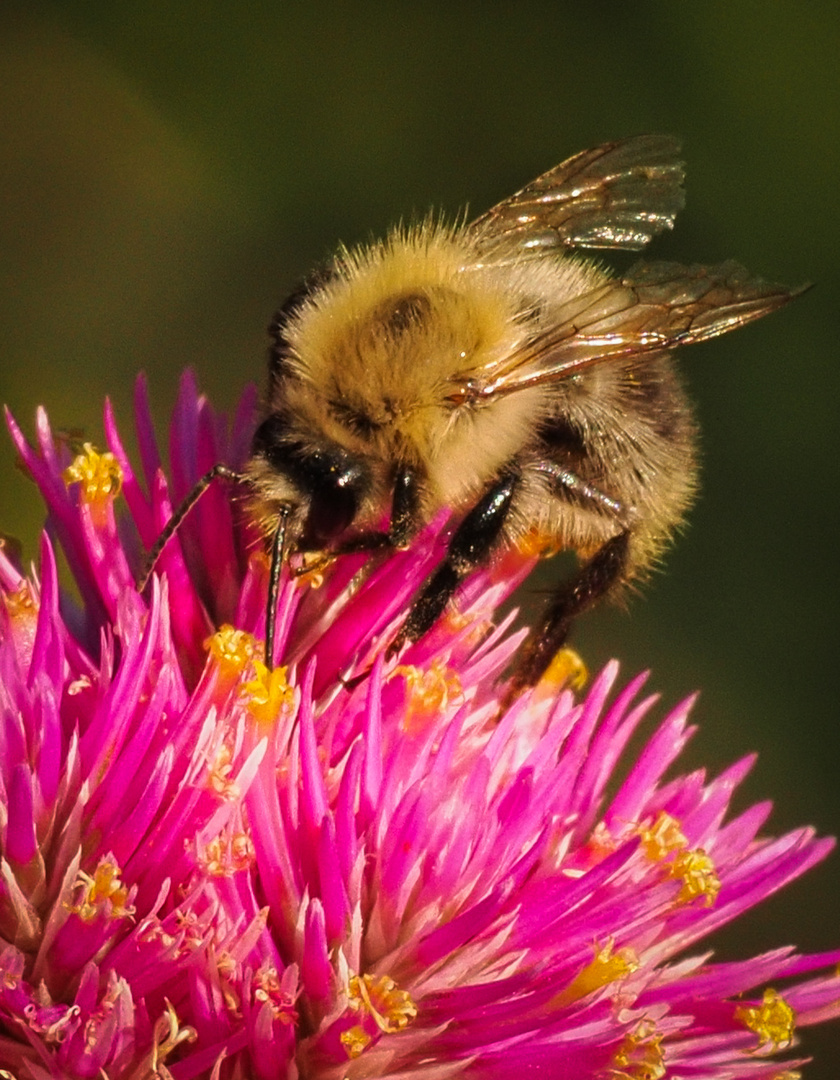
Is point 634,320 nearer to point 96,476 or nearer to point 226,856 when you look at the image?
point 96,476

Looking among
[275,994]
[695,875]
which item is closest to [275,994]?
[275,994]

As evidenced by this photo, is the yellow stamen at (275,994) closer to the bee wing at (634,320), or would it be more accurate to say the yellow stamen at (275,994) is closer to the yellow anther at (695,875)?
the yellow anther at (695,875)

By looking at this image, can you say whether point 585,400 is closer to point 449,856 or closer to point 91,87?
point 449,856

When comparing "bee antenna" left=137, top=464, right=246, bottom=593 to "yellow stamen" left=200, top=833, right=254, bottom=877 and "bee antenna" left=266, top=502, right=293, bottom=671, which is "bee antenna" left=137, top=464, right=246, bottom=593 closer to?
"bee antenna" left=266, top=502, right=293, bottom=671

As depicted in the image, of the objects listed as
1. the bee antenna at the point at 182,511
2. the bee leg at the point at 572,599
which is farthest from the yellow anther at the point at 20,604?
the bee leg at the point at 572,599

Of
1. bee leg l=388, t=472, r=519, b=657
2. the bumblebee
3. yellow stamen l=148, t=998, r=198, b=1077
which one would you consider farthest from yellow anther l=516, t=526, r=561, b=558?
yellow stamen l=148, t=998, r=198, b=1077

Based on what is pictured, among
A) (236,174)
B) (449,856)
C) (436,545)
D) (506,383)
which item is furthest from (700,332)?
(236,174)
